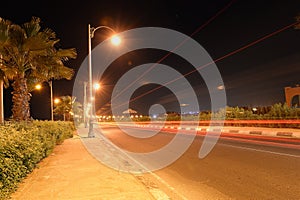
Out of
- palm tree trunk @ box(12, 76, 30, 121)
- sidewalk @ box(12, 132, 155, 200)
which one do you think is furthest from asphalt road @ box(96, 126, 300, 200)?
palm tree trunk @ box(12, 76, 30, 121)

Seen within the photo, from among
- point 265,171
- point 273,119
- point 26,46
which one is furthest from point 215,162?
point 273,119

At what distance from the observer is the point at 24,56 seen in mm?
10266

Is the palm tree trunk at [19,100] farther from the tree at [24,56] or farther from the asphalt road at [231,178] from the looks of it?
the asphalt road at [231,178]

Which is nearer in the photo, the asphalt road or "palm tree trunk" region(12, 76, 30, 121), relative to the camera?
the asphalt road

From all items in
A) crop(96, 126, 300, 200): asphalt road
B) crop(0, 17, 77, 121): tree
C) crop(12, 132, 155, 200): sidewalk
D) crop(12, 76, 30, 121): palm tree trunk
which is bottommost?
crop(96, 126, 300, 200): asphalt road

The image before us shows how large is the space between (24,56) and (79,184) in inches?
263

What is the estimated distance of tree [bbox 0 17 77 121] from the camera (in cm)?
963

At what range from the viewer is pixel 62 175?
21.5 ft

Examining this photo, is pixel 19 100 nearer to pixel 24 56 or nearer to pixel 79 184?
pixel 24 56

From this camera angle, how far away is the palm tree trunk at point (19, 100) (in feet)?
33.5

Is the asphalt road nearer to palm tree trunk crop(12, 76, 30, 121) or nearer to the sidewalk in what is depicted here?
the sidewalk

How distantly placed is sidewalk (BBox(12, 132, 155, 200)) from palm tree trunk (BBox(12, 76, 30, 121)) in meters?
3.42

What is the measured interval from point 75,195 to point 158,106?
321 ft

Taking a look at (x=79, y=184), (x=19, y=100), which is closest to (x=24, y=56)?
(x=19, y=100)
